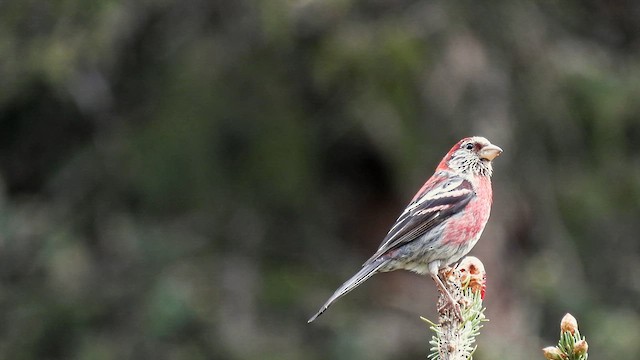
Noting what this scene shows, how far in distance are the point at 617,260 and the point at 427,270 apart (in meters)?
5.83

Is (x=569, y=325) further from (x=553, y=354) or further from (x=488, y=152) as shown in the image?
(x=488, y=152)

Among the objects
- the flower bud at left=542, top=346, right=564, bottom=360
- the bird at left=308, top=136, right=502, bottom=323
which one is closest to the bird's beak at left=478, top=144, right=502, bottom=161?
Result: the bird at left=308, top=136, right=502, bottom=323

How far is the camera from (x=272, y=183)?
988cm

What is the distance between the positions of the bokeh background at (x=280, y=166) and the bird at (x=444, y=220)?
8.77 feet

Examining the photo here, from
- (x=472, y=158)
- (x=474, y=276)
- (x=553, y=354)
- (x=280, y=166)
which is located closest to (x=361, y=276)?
(x=474, y=276)

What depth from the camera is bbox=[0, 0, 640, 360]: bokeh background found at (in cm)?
947

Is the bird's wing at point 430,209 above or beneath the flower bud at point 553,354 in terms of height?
above

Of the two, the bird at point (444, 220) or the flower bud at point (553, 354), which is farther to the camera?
the bird at point (444, 220)

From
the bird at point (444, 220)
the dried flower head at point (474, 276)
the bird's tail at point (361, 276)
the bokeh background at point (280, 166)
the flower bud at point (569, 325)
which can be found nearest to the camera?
the flower bud at point (569, 325)

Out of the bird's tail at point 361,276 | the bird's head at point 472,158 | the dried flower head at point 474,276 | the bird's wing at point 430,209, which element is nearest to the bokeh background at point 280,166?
the bird's head at point 472,158

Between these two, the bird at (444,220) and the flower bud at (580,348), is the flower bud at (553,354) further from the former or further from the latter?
the bird at (444,220)

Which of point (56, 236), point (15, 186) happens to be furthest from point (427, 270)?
point (15, 186)

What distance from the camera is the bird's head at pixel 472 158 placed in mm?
6750

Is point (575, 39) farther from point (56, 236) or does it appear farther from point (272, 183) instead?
point (56, 236)
